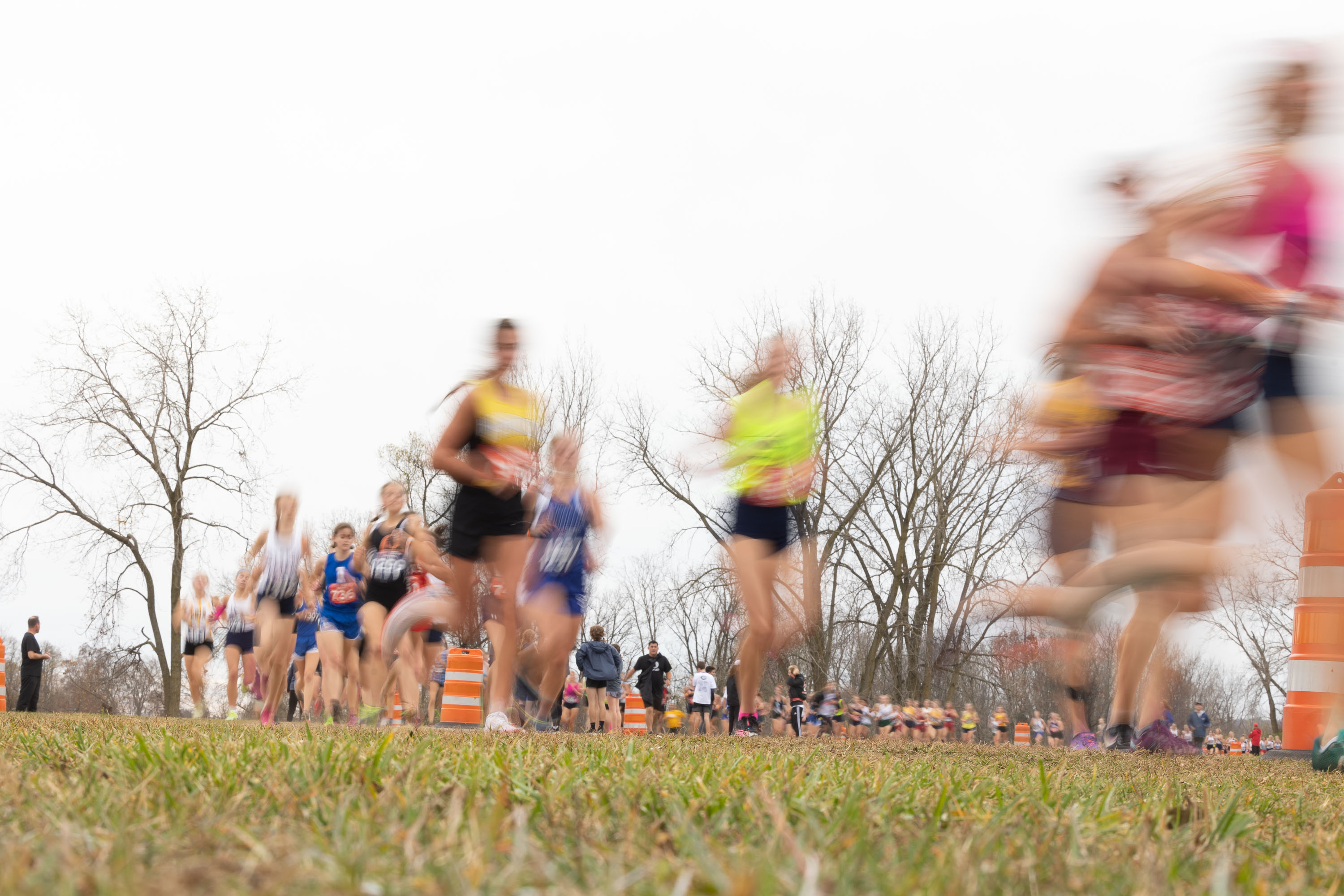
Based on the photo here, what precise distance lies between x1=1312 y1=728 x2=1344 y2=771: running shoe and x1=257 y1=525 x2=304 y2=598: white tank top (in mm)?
8294

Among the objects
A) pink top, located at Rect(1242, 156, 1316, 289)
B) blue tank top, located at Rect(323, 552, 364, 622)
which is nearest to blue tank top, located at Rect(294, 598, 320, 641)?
blue tank top, located at Rect(323, 552, 364, 622)

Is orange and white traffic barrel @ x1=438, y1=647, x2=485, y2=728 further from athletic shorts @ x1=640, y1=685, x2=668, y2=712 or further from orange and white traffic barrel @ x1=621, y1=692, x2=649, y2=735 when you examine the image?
athletic shorts @ x1=640, y1=685, x2=668, y2=712

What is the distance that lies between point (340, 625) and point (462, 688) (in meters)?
1.21

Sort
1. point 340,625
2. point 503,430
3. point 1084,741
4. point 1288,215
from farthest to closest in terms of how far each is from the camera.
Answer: point 340,625 → point 503,430 → point 1084,741 → point 1288,215

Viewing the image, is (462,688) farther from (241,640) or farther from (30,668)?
(30,668)

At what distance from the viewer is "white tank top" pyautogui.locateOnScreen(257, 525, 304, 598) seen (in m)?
10.5

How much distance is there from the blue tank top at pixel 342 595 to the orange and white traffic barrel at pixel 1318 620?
716 centimetres

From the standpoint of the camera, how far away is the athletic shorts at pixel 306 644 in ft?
47.4

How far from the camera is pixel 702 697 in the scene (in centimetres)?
2480

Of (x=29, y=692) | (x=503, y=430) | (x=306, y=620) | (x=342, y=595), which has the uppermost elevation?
(x=503, y=430)

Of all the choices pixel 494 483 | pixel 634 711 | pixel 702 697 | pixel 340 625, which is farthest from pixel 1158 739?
pixel 702 697

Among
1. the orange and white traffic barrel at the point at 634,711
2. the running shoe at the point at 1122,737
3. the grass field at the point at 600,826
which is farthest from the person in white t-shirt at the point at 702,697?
the grass field at the point at 600,826

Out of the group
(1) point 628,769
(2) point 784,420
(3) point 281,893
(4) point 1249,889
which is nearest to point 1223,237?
(2) point 784,420

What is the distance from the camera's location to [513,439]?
22.4ft
